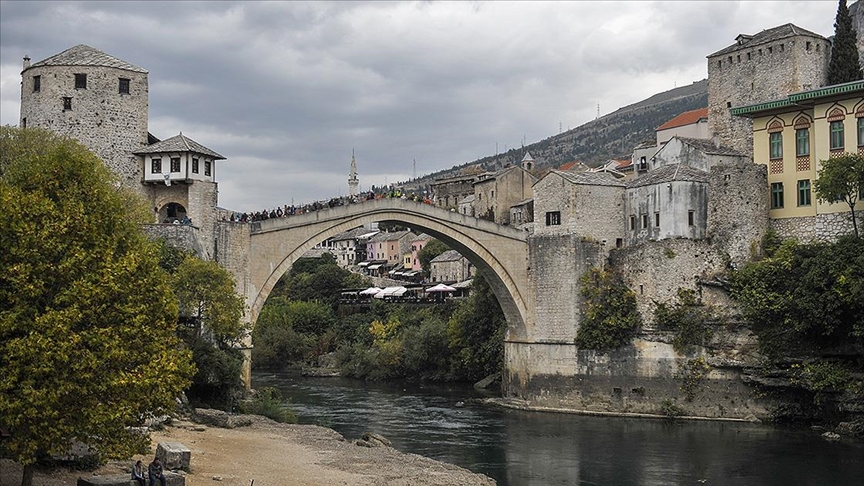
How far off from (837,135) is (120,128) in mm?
30208

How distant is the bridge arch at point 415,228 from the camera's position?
4178 centimetres

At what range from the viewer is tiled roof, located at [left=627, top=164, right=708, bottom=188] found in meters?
45.4

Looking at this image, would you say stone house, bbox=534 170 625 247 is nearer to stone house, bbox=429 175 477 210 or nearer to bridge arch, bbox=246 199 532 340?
bridge arch, bbox=246 199 532 340

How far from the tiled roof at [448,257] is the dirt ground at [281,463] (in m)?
47.5

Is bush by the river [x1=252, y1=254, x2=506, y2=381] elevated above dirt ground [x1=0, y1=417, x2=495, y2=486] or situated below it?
above

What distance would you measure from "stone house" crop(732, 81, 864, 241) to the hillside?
360ft

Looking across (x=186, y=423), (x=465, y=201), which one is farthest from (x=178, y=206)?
(x=465, y=201)

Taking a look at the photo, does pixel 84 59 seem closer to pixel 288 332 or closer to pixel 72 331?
pixel 72 331

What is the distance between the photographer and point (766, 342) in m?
41.2

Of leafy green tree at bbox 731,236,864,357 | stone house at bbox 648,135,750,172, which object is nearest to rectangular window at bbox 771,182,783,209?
stone house at bbox 648,135,750,172

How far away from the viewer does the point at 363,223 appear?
44.8 meters

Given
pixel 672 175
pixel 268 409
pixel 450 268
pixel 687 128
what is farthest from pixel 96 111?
pixel 450 268

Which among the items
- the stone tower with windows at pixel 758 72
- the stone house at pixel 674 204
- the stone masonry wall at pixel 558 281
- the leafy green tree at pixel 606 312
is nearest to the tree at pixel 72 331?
the leafy green tree at pixel 606 312

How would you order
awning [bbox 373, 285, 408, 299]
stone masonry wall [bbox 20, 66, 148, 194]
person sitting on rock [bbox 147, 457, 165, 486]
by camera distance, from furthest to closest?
awning [bbox 373, 285, 408, 299], stone masonry wall [bbox 20, 66, 148, 194], person sitting on rock [bbox 147, 457, 165, 486]
